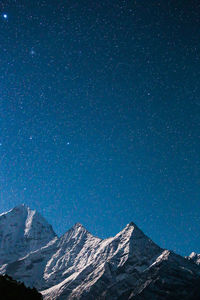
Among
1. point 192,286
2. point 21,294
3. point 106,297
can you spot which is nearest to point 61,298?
point 106,297

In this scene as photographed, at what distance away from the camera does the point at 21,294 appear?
116 feet

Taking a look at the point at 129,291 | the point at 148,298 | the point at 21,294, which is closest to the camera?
the point at 21,294

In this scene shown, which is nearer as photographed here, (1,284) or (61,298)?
(1,284)

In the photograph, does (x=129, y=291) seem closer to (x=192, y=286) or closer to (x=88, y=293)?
(x=88, y=293)

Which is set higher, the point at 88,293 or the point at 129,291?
the point at 88,293

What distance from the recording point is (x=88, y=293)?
639 feet

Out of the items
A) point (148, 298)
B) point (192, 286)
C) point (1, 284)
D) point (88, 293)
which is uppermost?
point (88, 293)

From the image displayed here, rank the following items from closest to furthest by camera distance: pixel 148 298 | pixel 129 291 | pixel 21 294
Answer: pixel 21 294
pixel 148 298
pixel 129 291

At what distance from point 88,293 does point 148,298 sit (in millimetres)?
45147

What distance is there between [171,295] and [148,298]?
52.8 feet

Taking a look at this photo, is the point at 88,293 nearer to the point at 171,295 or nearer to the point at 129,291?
Answer: the point at 129,291

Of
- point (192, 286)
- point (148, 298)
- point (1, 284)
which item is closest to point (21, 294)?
point (1, 284)

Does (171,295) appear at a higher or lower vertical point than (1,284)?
lower

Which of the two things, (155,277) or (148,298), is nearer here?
(148,298)
